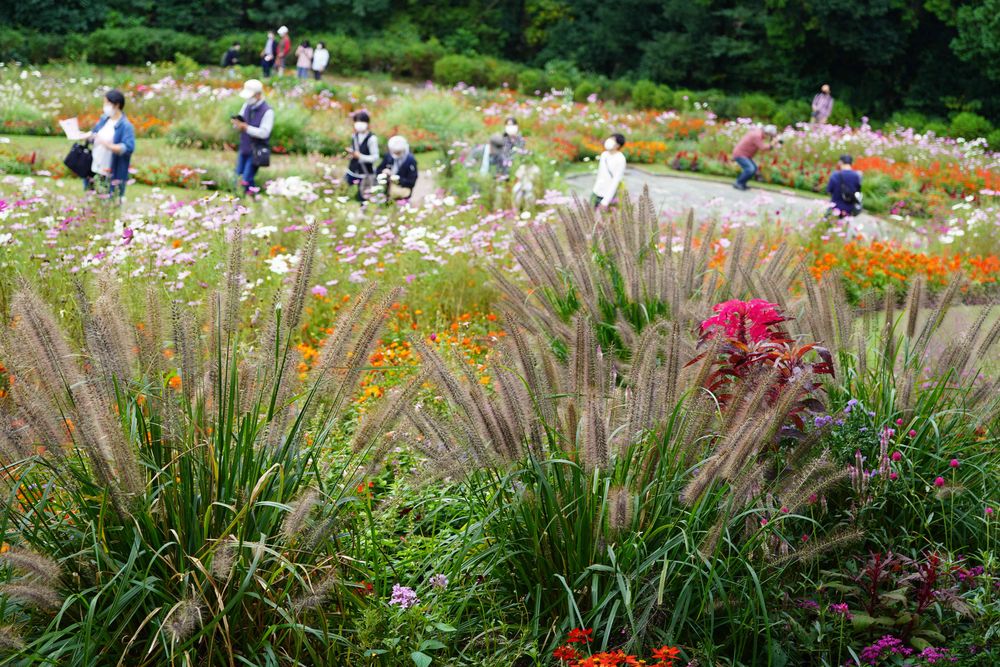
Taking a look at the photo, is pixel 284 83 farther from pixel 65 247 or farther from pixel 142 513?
pixel 142 513

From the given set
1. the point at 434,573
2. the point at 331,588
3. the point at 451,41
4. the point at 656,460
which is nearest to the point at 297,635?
the point at 331,588

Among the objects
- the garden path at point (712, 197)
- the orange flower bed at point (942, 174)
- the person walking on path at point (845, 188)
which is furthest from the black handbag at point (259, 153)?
the orange flower bed at point (942, 174)

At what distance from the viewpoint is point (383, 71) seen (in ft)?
119

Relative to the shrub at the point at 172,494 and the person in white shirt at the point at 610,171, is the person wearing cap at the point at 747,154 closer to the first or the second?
the person in white shirt at the point at 610,171

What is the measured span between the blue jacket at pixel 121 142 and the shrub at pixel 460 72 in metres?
23.9

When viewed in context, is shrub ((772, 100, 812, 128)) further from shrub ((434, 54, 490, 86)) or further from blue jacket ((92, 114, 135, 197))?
blue jacket ((92, 114, 135, 197))

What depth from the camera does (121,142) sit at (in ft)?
31.1

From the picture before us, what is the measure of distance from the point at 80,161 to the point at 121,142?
0.54 m

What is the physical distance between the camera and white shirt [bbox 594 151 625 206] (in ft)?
33.5

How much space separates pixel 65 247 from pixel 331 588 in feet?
15.8

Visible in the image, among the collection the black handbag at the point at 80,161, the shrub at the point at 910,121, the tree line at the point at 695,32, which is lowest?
the black handbag at the point at 80,161

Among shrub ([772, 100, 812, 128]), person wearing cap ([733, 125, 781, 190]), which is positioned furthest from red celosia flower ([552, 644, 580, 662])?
shrub ([772, 100, 812, 128])

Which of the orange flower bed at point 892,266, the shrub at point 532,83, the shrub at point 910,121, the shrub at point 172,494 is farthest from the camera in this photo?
the shrub at point 532,83

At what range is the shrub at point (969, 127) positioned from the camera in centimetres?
2553
